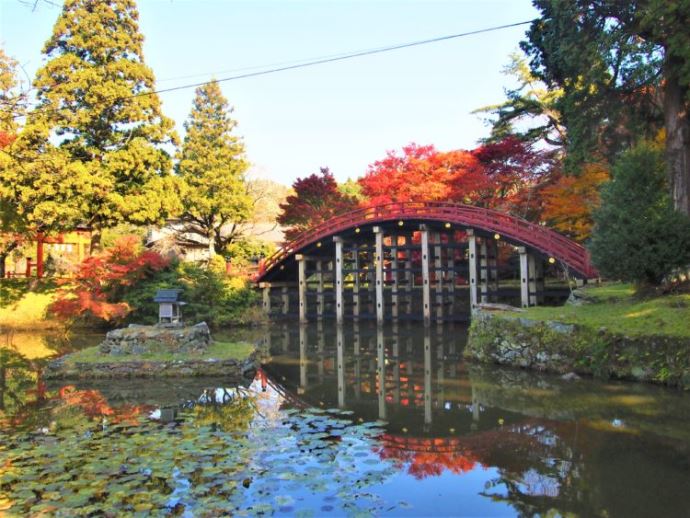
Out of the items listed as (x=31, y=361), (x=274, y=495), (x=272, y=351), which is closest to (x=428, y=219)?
(x=272, y=351)

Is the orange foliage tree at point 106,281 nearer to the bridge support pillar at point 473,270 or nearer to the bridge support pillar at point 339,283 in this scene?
the bridge support pillar at point 339,283

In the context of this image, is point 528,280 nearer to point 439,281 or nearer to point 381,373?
point 439,281

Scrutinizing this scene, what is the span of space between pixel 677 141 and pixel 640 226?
3486 mm

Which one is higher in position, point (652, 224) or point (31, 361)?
point (652, 224)

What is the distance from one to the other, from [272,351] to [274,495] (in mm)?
11550

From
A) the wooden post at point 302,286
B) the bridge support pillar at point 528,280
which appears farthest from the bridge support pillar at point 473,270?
the wooden post at point 302,286

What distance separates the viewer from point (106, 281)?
22.1 meters

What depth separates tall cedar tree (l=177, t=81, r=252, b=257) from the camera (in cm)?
2944

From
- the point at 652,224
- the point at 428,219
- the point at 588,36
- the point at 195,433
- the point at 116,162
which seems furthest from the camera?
the point at 116,162

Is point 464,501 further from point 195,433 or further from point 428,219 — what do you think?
point 428,219

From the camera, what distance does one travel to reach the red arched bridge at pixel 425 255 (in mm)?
19203

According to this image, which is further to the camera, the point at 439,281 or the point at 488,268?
the point at 439,281

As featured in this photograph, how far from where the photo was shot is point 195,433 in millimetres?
7309

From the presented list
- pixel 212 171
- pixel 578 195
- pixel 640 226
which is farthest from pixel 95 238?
pixel 640 226
